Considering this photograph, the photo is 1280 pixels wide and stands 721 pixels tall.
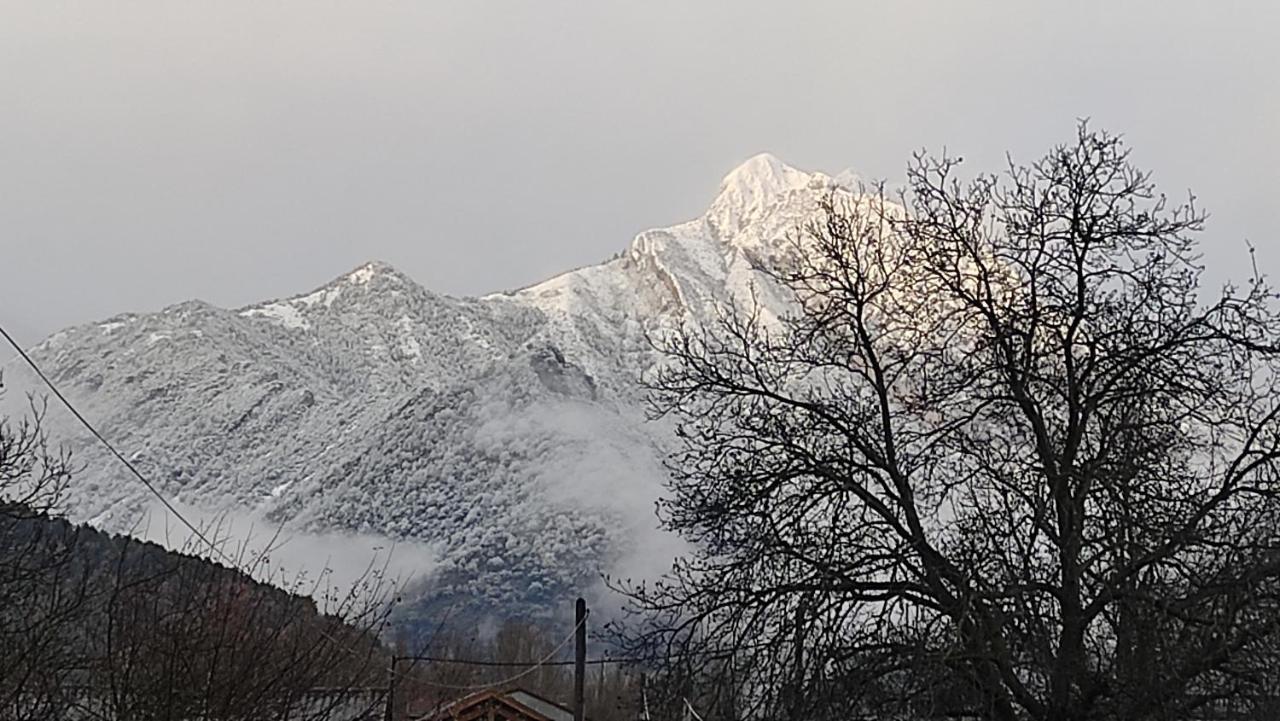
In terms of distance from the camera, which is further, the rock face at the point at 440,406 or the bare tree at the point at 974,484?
the rock face at the point at 440,406

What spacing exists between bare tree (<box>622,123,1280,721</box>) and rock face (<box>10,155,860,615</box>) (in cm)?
7193

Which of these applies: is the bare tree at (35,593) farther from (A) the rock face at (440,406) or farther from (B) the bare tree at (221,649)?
(A) the rock face at (440,406)

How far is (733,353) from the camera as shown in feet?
38.3

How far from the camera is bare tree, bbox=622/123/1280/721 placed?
31.9 feet

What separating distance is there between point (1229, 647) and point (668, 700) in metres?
4.06

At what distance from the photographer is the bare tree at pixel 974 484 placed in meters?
9.71

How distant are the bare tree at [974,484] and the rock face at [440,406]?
71.9 m

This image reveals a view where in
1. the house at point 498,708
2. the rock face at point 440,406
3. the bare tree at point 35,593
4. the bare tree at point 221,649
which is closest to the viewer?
the bare tree at point 35,593

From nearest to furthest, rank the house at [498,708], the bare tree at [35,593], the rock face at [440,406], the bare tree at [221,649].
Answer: the bare tree at [35,593] → the bare tree at [221,649] → the house at [498,708] → the rock face at [440,406]

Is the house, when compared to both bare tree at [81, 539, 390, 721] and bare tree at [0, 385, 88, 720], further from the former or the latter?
bare tree at [81, 539, 390, 721]

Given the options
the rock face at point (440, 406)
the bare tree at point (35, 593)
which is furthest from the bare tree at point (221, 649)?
the rock face at point (440, 406)

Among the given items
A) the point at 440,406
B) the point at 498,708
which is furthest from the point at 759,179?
the point at 498,708

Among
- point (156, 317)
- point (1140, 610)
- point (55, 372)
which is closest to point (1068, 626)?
point (1140, 610)

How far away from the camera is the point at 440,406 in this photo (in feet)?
506
